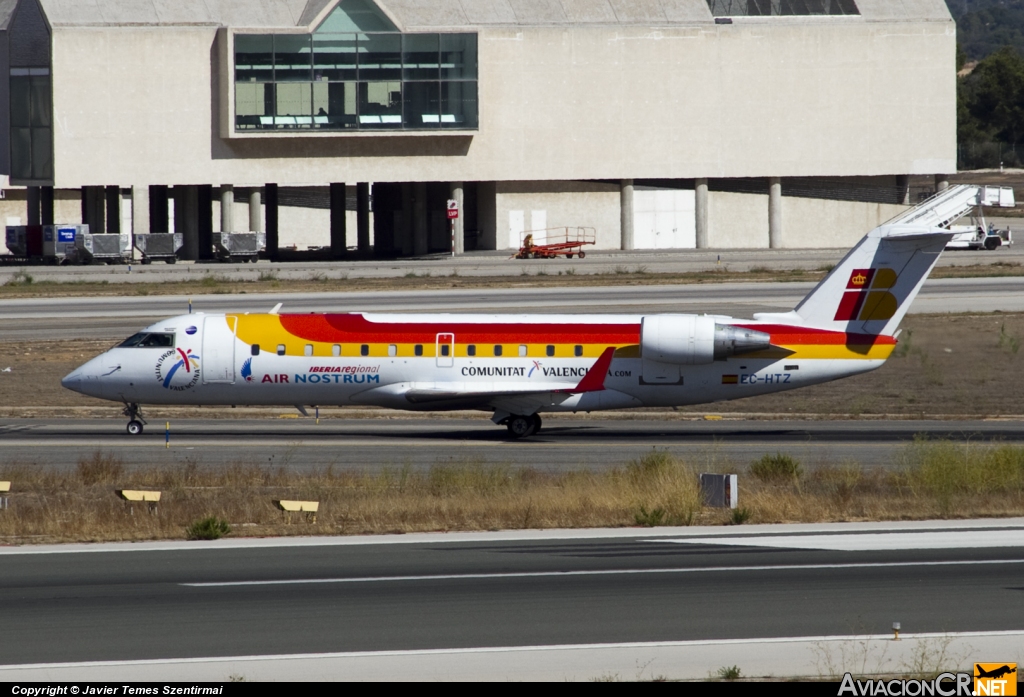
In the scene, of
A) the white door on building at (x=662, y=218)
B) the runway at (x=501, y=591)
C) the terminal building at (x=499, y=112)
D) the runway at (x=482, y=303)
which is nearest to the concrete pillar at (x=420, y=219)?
the terminal building at (x=499, y=112)

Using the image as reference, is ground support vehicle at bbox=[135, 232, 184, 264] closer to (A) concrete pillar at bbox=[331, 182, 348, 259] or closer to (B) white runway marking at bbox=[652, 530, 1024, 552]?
(A) concrete pillar at bbox=[331, 182, 348, 259]

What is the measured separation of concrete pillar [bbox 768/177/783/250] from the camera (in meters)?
82.9

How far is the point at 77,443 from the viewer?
28406 mm

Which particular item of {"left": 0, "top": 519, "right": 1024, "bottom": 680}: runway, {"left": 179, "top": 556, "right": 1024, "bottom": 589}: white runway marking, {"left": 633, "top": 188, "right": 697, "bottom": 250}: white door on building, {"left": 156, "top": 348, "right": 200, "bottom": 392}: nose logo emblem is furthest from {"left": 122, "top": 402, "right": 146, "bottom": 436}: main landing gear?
{"left": 633, "top": 188, "right": 697, "bottom": 250}: white door on building

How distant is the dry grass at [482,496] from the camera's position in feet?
60.5

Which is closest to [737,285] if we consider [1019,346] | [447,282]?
[447,282]

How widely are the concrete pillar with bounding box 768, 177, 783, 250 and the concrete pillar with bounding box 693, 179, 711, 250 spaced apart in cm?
433

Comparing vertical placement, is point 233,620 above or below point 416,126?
below

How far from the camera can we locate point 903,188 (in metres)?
85.2

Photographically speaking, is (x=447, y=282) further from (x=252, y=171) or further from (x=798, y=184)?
(x=798, y=184)

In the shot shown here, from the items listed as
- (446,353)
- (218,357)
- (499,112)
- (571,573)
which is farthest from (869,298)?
(499,112)

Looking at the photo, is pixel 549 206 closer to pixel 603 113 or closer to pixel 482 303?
pixel 603 113

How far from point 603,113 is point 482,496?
60938 mm

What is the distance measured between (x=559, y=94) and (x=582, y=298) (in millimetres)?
27049
